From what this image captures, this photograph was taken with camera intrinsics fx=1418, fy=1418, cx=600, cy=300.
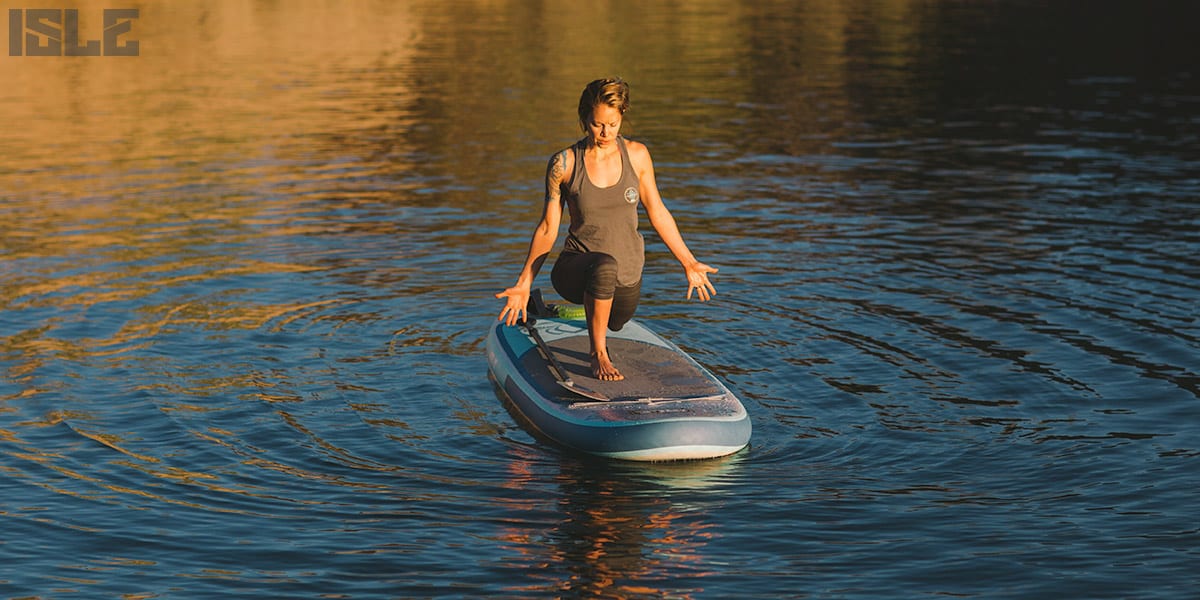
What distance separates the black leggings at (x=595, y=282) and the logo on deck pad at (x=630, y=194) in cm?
47

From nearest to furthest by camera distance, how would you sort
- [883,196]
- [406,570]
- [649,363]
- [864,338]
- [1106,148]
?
[406,570]
[649,363]
[864,338]
[883,196]
[1106,148]

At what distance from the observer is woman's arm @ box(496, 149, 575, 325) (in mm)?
11008

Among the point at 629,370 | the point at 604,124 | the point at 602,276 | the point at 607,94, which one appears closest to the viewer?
the point at 607,94

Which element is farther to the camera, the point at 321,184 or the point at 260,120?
the point at 260,120

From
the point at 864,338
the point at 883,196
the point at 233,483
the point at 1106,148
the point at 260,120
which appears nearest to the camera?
the point at 233,483

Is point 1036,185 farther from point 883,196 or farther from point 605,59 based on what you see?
point 605,59

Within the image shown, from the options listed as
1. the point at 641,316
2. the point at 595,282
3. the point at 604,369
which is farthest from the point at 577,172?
the point at 641,316

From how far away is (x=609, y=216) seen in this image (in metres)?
11.1

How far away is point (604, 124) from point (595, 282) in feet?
4.04

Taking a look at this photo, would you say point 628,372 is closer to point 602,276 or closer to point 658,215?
point 602,276

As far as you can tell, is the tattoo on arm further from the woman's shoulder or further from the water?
the water

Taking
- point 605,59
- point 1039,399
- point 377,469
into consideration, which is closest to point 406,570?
point 377,469

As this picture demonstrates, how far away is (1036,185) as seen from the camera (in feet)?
73.1

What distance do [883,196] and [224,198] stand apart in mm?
9997
